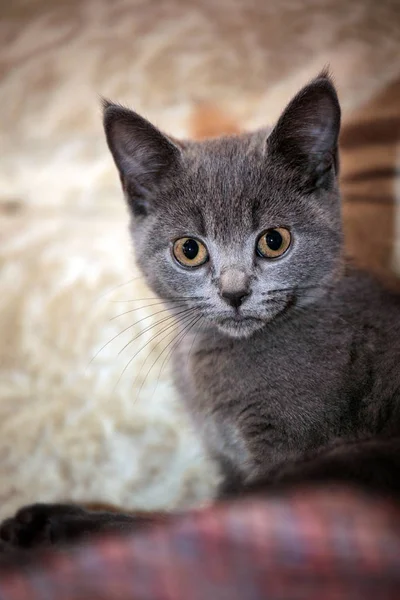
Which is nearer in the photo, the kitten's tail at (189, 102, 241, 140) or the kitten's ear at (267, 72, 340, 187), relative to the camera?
the kitten's ear at (267, 72, 340, 187)

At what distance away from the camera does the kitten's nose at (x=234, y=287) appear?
91 centimetres

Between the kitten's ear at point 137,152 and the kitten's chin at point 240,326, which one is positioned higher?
the kitten's ear at point 137,152

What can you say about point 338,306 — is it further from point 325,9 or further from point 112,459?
point 325,9

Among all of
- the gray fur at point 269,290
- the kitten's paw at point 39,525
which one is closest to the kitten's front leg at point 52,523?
the kitten's paw at point 39,525

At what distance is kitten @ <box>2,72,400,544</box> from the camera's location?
2.99ft

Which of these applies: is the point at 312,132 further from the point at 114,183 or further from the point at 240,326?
the point at 114,183

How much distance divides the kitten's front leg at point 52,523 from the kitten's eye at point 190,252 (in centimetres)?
42

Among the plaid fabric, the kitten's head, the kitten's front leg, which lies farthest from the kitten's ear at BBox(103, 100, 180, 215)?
the plaid fabric

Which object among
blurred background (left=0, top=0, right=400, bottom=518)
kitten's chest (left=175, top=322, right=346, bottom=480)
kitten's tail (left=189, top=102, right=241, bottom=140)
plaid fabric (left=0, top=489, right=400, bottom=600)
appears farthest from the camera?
kitten's tail (left=189, top=102, right=241, bottom=140)

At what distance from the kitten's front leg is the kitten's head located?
1.17ft

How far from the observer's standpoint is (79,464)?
117cm

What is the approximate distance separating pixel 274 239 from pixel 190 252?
14cm

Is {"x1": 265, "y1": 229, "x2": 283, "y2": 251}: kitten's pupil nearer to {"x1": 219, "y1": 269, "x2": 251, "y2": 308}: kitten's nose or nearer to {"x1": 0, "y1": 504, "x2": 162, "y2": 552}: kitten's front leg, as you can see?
{"x1": 219, "y1": 269, "x2": 251, "y2": 308}: kitten's nose

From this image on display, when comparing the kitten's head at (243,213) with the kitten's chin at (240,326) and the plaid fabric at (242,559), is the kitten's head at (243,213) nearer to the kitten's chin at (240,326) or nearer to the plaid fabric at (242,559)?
the kitten's chin at (240,326)
